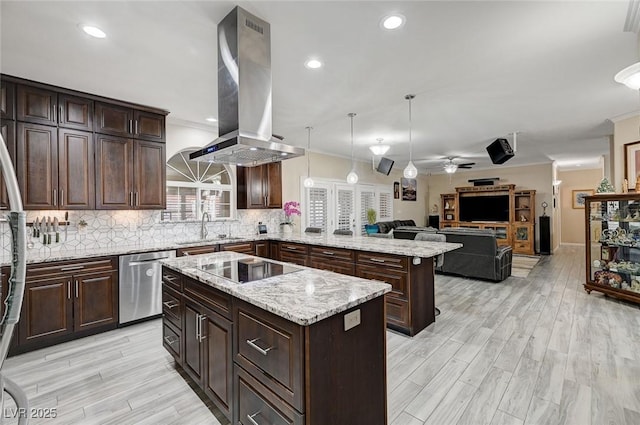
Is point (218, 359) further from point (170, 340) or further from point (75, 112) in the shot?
point (75, 112)

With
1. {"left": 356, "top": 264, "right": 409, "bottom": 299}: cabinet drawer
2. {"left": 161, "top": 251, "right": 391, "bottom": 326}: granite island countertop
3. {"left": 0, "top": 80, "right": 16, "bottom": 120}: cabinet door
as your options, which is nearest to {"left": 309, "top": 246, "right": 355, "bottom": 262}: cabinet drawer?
{"left": 356, "top": 264, "right": 409, "bottom": 299}: cabinet drawer

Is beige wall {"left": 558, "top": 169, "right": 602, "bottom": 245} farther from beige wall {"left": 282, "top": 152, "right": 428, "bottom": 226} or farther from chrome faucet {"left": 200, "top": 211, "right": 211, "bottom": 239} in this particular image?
chrome faucet {"left": 200, "top": 211, "right": 211, "bottom": 239}

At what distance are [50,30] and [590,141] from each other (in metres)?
8.27

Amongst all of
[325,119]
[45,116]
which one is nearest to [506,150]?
[325,119]

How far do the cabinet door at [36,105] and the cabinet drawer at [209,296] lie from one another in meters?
2.59

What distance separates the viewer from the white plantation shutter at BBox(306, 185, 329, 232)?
21.5ft

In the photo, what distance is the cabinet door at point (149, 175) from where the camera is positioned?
150 inches

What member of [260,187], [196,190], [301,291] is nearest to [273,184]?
[260,187]

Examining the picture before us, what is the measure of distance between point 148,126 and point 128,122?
0.23 metres

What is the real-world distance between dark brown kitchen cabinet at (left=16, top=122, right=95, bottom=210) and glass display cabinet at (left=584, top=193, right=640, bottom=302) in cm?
677

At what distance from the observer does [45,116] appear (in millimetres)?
3168

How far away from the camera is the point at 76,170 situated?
3.36 metres

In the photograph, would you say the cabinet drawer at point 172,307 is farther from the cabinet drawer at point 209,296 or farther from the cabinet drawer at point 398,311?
the cabinet drawer at point 398,311

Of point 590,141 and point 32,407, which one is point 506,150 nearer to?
point 590,141
